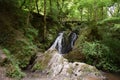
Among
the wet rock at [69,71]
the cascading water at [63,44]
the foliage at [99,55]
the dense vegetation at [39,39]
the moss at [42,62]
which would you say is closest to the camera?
the wet rock at [69,71]

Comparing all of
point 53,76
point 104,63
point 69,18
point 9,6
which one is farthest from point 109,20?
point 69,18

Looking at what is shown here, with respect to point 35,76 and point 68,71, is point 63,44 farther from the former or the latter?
point 35,76

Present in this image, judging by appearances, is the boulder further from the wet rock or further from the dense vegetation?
the dense vegetation

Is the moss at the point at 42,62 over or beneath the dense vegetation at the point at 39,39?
beneath

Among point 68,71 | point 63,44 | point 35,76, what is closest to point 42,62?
point 35,76

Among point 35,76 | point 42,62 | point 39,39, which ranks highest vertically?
point 39,39

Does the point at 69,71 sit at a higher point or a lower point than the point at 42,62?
lower

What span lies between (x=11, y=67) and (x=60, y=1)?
13704 millimetres

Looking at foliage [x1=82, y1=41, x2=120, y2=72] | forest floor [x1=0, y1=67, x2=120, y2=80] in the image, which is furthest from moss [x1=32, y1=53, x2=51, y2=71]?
foliage [x1=82, y1=41, x2=120, y2=72]

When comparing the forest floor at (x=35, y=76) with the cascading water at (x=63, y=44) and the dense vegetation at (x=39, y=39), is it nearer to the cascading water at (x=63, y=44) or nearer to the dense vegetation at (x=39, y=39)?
the dense vegetation at (x=39, y=39)

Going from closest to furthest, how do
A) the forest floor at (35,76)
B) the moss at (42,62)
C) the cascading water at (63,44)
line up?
the forest floor at (35,76)
the moss at (42,62)
the cascading water at (63,44)

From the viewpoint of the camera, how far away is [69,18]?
25656mm

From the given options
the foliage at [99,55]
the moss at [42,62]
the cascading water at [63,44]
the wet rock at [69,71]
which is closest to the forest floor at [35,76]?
the wet rock at [69,71]

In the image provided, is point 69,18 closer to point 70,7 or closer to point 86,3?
point 70,7
